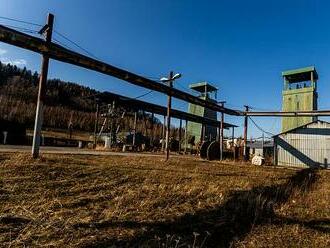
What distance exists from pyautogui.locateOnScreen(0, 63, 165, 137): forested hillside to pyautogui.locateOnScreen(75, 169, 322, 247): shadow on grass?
103ft

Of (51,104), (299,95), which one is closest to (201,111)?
(299,95)

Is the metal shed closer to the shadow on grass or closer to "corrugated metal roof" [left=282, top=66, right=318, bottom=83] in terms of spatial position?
"corrugated metal roof" [left=282, top=66, right=318, bottom=83]

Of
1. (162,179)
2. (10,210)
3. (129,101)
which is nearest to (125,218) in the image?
(10,210)

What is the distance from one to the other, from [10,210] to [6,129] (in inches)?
884

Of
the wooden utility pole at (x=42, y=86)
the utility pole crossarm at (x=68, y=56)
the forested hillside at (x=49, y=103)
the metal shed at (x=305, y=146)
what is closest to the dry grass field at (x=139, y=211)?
the wooden utility pole at (x=42, y=86)

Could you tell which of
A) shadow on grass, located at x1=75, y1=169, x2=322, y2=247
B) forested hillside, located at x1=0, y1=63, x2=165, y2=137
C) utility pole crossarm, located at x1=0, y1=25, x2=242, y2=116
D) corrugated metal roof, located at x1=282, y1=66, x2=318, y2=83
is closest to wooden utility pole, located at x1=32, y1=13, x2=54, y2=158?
utility pole crossarm, located at x1=0, y1=25, x2=242, y2=116

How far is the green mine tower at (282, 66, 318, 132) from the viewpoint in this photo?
121ft

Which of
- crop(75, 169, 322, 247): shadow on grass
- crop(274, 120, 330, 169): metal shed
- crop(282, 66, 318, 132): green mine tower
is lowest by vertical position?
crop(75, 169, 322, 247): shadow on grass

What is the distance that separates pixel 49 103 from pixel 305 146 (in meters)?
50.4

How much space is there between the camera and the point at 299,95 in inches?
1484

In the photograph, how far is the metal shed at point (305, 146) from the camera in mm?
28312

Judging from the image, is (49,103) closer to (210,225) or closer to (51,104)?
(51,104)

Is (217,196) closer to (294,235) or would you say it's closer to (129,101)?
(294,235)

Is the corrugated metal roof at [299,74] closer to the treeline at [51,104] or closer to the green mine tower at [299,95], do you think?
the green mine tower at [299,95]
